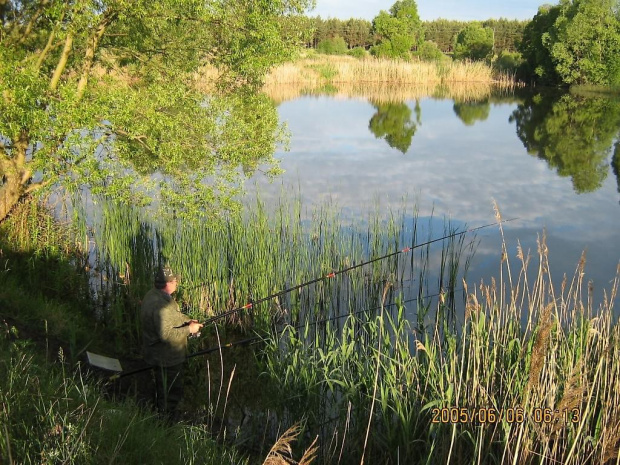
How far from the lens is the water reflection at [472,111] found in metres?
26.1

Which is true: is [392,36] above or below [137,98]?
above

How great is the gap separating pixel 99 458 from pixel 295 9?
24.6ft

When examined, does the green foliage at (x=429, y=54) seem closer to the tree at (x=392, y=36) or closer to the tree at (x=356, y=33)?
the tree at (x=392, y=36)

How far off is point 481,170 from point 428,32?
72.1 metres

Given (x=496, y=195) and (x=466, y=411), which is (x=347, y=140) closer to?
(x=496, y=195)

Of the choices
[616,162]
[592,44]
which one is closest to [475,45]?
[592,44]

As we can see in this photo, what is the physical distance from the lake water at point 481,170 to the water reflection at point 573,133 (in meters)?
0.04

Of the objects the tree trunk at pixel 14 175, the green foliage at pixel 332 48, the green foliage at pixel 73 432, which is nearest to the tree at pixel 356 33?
the green foliage at pixel 332 48

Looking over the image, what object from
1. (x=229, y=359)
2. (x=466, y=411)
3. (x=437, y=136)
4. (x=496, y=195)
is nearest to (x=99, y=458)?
(x=466, y=411)

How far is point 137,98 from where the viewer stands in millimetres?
7547

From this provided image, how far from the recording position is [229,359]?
6.55 m

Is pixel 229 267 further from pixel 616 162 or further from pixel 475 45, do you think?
pixel 475 45

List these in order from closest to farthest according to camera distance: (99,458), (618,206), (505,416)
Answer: (99,458) < (505,416) < (618,206)

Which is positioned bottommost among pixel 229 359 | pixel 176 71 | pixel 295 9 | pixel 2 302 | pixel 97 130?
pixel 229 359
